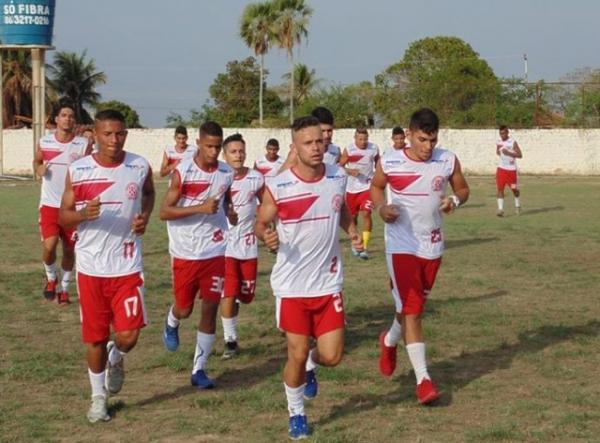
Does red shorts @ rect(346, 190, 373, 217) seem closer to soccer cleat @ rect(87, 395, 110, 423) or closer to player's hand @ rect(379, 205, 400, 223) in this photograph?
player's hand @ rect(379, 205, 400, 223)

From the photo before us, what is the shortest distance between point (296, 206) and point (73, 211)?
5.42 ft

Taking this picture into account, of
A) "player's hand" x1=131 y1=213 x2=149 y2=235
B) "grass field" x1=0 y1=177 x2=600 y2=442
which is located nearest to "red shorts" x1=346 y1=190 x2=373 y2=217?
"grass field" x1=0 y1=177 x2=600 y2=442

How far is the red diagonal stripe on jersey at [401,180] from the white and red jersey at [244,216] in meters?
1.91

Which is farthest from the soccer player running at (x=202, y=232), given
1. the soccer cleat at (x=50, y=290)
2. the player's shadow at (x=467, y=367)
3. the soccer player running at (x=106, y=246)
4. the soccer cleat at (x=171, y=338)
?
the soccer cleat at (x=50, y=290)

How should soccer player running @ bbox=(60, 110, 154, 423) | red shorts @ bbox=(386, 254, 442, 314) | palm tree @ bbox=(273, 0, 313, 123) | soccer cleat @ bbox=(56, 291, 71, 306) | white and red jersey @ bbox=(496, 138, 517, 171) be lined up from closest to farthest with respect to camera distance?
soccer player running @ bbox=(60, 110, 154, 423) → red shorts @ bbox=(386, 254, 442, 314) → soccer cleat @ bbox=(56, 291, 71, 306) → white and red jersey @ bbox=(496, 138, 517, 171) → palm tree @ bbox=(273, 0, 313, 123)

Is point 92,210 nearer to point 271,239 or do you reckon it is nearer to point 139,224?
point 139,224

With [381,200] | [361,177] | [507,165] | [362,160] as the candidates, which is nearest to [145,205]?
[381,200]

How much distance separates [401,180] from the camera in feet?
29.9

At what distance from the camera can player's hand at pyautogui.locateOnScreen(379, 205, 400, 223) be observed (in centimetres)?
892

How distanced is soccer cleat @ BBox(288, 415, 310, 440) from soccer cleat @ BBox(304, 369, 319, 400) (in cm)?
98

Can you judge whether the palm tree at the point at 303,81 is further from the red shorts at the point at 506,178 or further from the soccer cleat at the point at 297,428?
the soccer cleat at the point at 297,428

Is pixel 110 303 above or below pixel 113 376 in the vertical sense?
above

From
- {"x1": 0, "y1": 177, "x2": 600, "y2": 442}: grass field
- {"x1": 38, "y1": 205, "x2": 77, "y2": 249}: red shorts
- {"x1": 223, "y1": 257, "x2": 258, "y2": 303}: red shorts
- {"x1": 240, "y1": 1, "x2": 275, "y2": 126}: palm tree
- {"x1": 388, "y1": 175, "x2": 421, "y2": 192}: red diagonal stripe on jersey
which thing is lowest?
{"x1": 0, "y1": 177, "x2": 600, "y2": 442}: grass field

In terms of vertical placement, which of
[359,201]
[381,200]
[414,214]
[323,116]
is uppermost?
[323,116]
